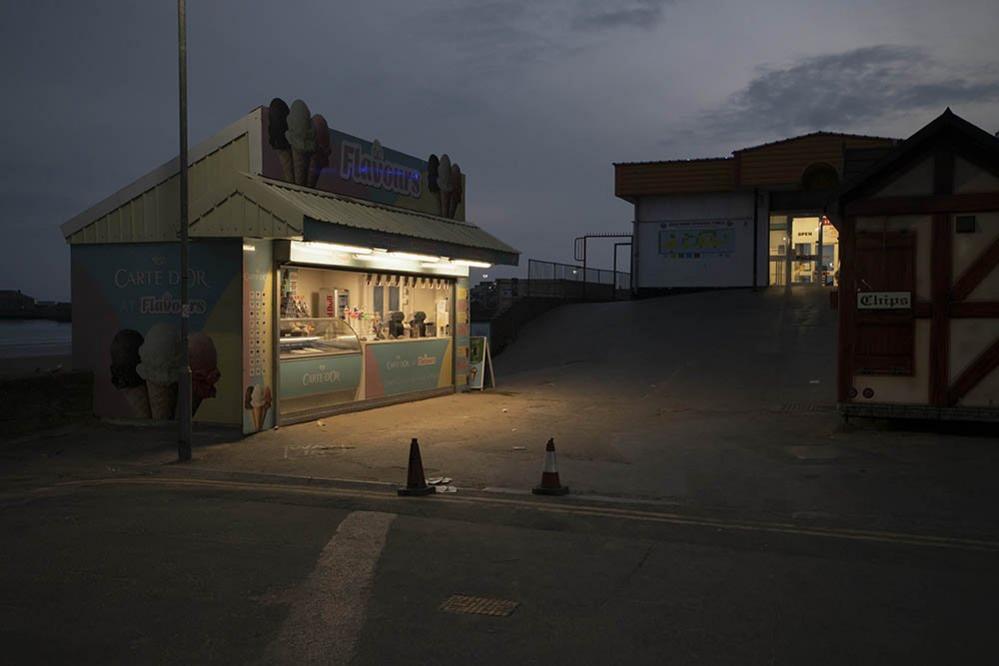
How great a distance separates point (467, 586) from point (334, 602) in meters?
0.99

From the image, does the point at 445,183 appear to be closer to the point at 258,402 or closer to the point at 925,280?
the point at 258,402

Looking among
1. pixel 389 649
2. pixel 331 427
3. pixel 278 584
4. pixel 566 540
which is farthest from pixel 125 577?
pixel 331 427

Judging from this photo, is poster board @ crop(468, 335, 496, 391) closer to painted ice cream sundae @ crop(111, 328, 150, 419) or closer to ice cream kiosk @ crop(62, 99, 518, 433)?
ice cream kiosk @ crop(62, 99, 518, 433)

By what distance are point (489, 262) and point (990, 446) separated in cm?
1096

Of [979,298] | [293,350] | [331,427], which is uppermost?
[979,298]

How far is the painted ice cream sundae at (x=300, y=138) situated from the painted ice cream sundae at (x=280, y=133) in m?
0.07

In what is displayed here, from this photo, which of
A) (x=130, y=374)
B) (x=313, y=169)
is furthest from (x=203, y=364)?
(x=313, y=169)

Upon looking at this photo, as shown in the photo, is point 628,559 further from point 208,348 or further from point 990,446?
point 208,348

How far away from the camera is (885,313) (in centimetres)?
1338

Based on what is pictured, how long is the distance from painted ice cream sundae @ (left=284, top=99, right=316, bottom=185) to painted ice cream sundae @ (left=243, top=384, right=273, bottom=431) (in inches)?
143

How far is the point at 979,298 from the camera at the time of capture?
42.3 feet

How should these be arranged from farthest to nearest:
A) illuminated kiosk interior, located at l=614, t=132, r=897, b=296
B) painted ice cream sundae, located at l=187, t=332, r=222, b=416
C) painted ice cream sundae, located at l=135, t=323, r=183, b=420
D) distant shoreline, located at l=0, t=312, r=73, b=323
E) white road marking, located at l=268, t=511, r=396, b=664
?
distant shoreline, located at l=0, t=312, r=73, b=323 → illuminated kiosk interior, located at l=614, t=132, r=897, b=296 → painted ice cream sundae, located at l=135, t=323, r=183, b=420 → painted ice cream sundae, located at l=187, t=332, r=222, b=416 → white road marking, located at l=268, t=511, r=396, b=664

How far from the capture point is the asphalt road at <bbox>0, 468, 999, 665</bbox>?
503 cm

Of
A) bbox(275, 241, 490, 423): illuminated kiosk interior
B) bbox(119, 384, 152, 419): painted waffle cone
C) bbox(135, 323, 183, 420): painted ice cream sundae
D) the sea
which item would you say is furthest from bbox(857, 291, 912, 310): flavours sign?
the sea
